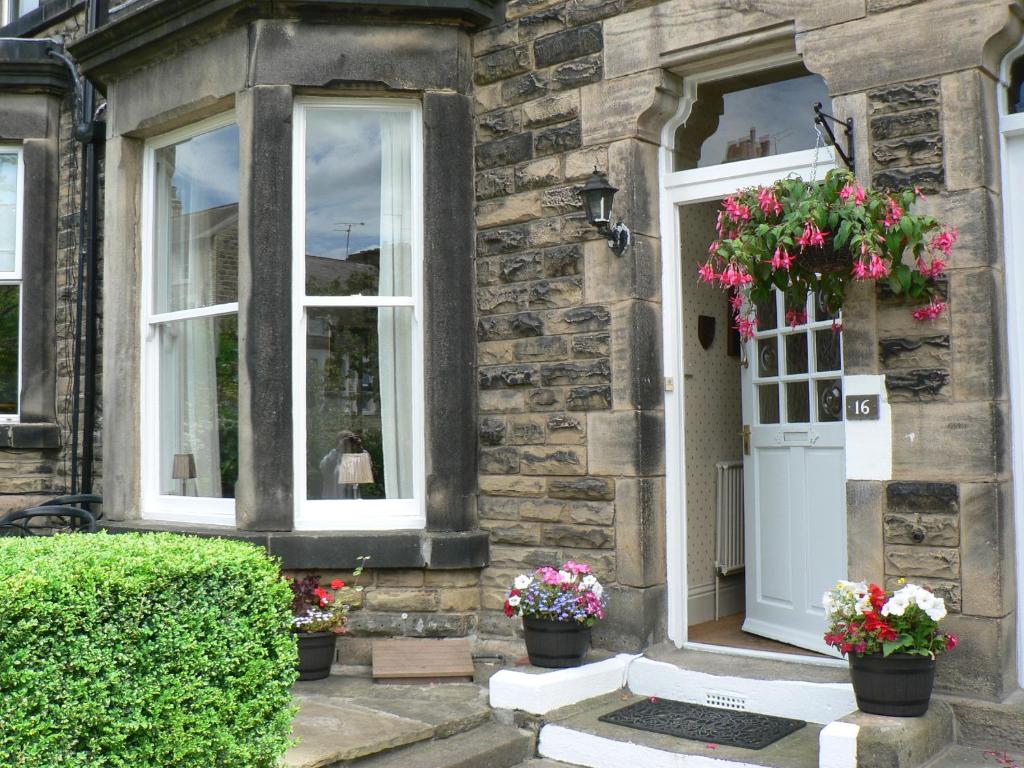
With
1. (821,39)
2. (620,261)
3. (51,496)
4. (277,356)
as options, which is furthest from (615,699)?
(51,496)

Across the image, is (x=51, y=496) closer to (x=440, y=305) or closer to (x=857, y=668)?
(x=440, y=305)

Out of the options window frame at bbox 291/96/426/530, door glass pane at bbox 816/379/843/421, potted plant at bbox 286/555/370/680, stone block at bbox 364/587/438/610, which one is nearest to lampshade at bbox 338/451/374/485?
window frame at bbox 291/96/426/530

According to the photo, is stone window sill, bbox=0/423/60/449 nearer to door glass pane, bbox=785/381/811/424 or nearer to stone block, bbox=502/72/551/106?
stone block, bbox=502/72/551/106

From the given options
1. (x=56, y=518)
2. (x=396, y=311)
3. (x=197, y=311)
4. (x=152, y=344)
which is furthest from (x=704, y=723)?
(x=56, y=518)

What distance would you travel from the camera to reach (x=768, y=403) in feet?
19.9

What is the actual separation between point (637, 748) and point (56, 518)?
5.02 metres

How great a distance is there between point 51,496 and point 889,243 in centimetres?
622

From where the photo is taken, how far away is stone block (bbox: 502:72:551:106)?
19.3 ft

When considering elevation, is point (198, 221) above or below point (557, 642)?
above

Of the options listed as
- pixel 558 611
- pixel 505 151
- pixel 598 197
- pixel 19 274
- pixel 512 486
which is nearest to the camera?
pixel 558 611

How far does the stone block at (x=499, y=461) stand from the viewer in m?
5.88

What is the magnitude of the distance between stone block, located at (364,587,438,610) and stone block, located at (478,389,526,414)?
3.47ft

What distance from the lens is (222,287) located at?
6434 mm

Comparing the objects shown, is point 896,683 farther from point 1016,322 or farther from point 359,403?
point 359,403
